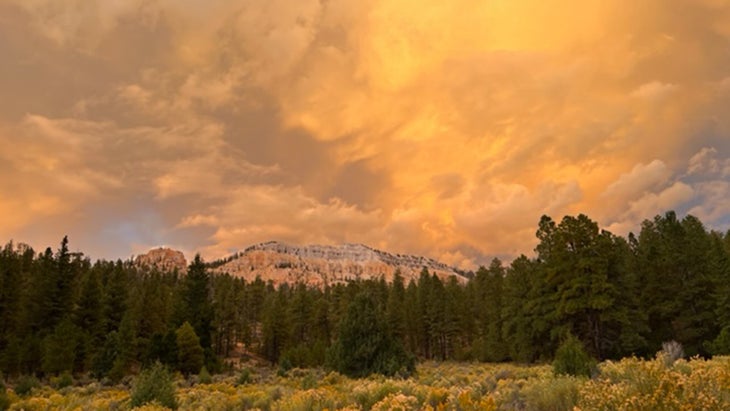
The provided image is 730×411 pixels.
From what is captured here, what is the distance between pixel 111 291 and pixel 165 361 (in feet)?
68.3

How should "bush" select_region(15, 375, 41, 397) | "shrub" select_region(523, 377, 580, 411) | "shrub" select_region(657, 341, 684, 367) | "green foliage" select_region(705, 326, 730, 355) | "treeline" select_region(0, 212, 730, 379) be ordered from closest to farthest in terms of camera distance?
"shrub" select_region(523, 377, 580, 411) < "shrub" select_region(657, 341, 684, 367) < "bush" select_region(15, 375, 41, 397) < "green foliage" select_region(705, 326, 730, 355) < "treeline" select_region(0, 212, 730, 379)

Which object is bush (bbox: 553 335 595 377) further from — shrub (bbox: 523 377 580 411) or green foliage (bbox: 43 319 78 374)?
green foliage (bbox: 43 319 78 374)

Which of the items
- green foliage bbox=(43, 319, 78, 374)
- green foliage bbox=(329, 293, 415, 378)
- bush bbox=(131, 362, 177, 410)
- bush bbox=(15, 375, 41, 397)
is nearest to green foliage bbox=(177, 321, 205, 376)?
green foliage bbox=(43, 319, 78, 374)

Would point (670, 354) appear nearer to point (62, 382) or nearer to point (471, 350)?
point (62, 382)

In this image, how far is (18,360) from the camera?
1521 inches

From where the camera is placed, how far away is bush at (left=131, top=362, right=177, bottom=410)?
45.7 feet

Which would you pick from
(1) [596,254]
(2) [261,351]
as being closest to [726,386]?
(1) [596,254]

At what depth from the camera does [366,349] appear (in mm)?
26656

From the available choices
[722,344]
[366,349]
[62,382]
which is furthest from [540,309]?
[62,382]

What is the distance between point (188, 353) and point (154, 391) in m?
25.7

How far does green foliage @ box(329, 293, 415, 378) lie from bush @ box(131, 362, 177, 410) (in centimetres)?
1368

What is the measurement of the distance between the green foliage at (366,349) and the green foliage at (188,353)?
50.4ft

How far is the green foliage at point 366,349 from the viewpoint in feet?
86.4

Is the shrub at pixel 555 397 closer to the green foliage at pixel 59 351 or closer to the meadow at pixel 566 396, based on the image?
the meadow at pixel 566 396
